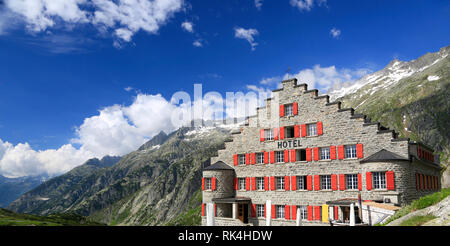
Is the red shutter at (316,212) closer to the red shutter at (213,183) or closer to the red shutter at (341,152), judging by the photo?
the red shutter at (341,152)

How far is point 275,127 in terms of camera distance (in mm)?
44625

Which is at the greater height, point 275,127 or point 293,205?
point 275,127

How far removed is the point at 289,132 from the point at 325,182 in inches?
324

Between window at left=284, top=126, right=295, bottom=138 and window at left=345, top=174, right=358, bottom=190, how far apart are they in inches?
366

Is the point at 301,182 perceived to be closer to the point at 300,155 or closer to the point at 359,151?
the point at 300,155

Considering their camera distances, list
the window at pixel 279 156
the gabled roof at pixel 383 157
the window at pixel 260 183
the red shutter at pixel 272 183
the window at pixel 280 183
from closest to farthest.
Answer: the gabled roof at pixel 383 157 < the window at pixel 280 183 < the red shutter at pixel 272 183 < the window at pixel 279 156 < the window at pixel 260 183

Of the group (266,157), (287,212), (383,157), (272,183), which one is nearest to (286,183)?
(272,183)

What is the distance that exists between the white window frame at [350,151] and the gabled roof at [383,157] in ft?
6.87

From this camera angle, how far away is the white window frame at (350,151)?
126ft

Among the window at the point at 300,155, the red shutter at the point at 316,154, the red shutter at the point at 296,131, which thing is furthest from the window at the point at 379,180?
the red shutter at the point at 296,131
